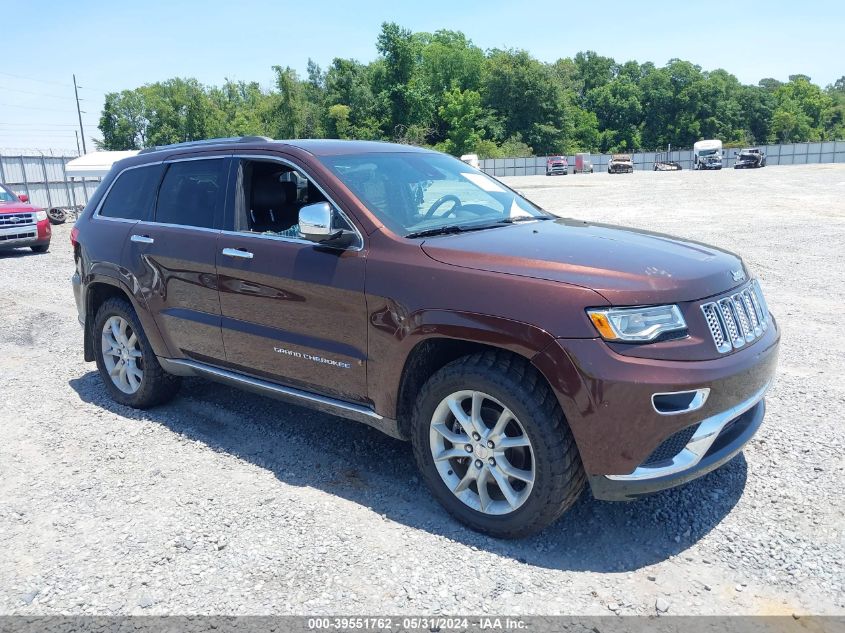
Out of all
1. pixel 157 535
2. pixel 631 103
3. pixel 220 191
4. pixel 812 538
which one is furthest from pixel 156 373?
pixel 631 103

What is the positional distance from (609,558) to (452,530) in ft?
2.53

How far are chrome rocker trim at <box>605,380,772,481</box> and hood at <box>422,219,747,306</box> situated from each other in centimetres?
55

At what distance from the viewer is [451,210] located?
4.21 meters

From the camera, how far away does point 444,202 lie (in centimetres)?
426

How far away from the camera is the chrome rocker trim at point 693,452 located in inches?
118

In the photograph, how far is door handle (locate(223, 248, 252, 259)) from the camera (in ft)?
13.9

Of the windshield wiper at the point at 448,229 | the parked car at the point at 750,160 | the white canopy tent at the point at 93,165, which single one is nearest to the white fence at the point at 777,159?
the parked car at the point at 750,160

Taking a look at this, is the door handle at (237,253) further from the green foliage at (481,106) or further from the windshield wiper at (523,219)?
the green foliage at (481,106)

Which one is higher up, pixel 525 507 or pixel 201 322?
pixel 201 322

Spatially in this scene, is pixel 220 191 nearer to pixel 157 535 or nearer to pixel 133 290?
pixel 133 290

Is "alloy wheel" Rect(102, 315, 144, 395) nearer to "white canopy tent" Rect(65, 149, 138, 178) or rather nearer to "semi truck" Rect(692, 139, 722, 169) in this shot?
"white canopy tent" Rect(65, 149, 138, 178)

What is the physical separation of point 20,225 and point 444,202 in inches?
575

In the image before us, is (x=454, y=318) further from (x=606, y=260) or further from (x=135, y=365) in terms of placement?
(x=135, y=365)

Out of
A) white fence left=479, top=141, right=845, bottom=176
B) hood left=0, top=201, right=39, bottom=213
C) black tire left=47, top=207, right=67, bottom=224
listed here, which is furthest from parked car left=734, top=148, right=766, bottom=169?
hood left=0, top=201, right=39, bottom=213
